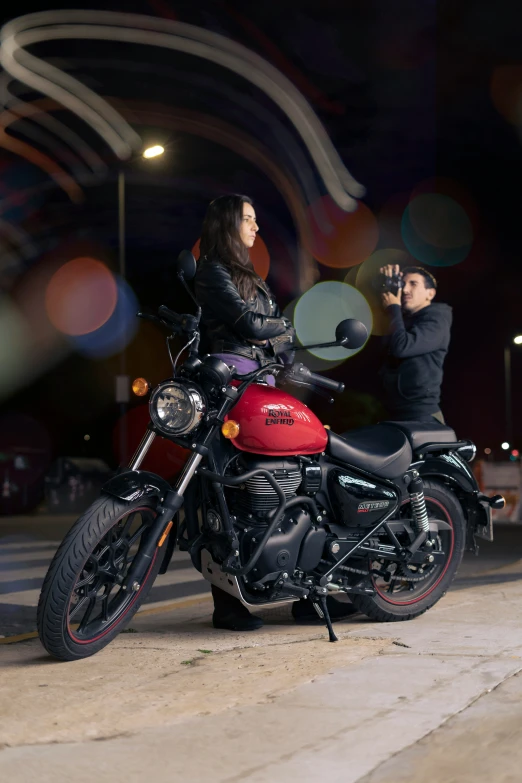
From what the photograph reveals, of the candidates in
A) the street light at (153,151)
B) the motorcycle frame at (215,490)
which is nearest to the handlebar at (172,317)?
the motorcycle frame at (215,490)

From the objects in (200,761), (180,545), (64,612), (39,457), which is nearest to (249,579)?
(180,545)

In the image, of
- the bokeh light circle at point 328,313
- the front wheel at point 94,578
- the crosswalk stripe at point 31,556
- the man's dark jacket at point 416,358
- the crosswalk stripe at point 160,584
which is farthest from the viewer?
the bokeh light circle at point 328,313

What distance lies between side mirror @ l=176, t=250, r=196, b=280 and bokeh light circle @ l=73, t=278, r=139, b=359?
37 cm

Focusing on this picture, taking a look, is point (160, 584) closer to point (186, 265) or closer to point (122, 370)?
point (186, 265)

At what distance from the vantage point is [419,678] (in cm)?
399

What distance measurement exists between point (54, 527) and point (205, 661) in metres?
12.2

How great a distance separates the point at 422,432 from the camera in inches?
224

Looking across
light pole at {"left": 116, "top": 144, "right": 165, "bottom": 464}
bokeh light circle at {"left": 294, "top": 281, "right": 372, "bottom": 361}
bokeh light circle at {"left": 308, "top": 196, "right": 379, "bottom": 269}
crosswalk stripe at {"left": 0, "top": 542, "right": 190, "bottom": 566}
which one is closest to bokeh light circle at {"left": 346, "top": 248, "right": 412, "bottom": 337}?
crosswalk stripe at {"left": 0, "top": 542, "right": 190, "bottom": 566}

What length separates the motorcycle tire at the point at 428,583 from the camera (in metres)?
5.46

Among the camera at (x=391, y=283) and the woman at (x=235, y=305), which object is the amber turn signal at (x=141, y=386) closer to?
the woman at (x=235, y=305)

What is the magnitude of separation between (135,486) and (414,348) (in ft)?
7.33

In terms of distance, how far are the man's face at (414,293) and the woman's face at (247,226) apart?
132 centimetres

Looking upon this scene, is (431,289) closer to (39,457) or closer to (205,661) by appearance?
(205,661)

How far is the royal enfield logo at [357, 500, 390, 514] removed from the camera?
5213 mm
